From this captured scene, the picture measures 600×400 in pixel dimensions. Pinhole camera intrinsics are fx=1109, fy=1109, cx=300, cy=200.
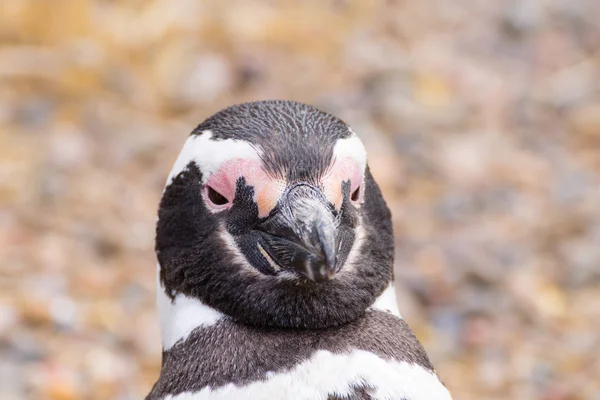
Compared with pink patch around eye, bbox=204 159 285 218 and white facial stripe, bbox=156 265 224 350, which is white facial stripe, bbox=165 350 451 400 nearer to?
white facial stripe, bbox=156 265 224 350

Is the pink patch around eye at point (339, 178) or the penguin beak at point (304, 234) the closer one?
the penguin beak at point (304, 234)

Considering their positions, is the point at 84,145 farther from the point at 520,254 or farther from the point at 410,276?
the point at 520,254

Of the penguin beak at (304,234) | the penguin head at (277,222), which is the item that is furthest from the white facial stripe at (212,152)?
the penguin beak at (304,234)

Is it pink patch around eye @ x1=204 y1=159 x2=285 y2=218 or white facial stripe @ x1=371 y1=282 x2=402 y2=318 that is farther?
white facial stripe @ x1=371 y1=282 x2=402 y2=318

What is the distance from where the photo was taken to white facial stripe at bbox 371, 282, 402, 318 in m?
2.66

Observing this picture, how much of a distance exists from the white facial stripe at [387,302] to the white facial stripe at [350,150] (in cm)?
31

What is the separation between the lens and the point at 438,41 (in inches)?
303

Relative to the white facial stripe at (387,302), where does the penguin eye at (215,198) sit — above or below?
above

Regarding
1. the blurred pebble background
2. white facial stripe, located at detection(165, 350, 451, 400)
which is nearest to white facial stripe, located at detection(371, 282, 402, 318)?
white facial stripe, located at detection(165, 350, 451, 400)

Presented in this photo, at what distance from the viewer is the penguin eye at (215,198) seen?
2626mm

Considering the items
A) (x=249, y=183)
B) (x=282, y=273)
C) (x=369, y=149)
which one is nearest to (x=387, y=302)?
(x=282, y=273)

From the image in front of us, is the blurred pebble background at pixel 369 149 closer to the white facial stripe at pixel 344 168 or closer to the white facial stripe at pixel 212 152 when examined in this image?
the white facial stripe at pixel 212 152

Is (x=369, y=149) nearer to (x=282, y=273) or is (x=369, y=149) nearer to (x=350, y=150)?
(x=350, y=150)

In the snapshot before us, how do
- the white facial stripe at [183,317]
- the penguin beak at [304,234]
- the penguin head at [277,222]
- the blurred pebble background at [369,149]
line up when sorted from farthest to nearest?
the blurred pebble background at [369,149]
the white facial stripe at [183,317]
the penguin head at [277,222]
the penguin beak at [304,234]
